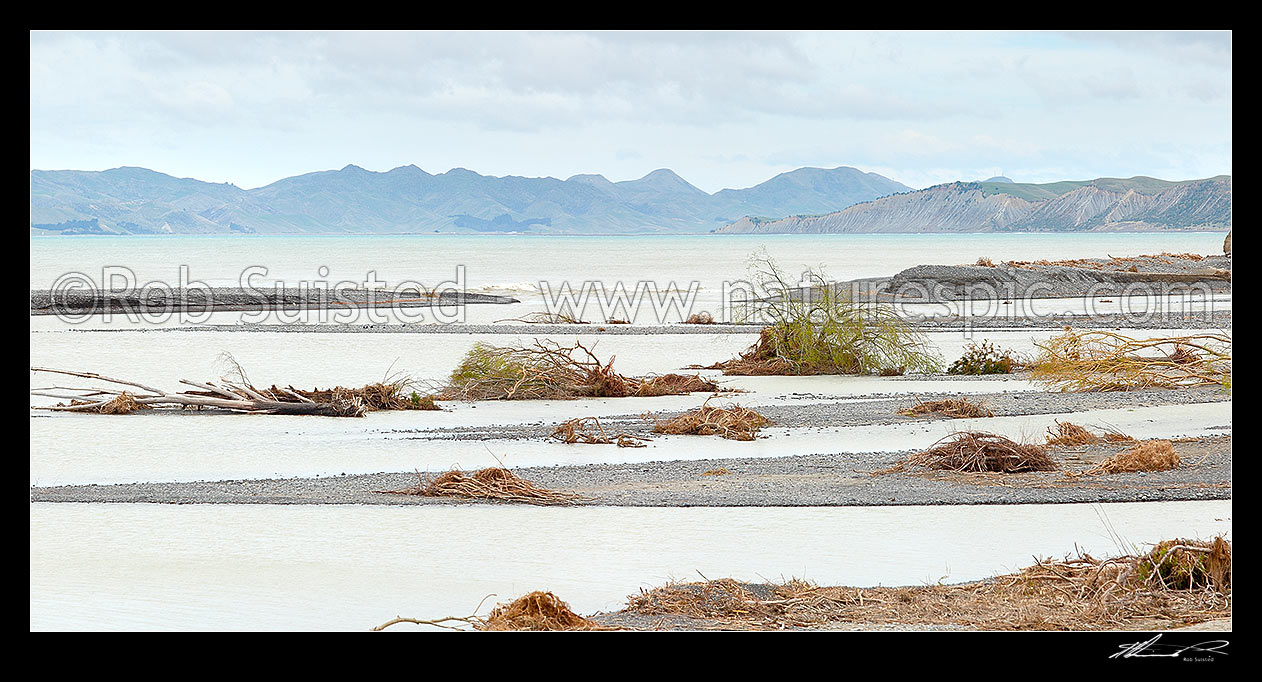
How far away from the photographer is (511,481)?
8414 mm

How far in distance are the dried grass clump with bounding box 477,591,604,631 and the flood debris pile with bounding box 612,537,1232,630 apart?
251 millimetres

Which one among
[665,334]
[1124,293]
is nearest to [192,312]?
[665,334]

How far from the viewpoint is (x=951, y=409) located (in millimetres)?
12539

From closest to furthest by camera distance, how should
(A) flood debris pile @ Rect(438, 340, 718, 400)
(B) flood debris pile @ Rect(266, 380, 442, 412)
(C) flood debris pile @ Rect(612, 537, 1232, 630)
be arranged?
(C) flood debris pile @ Rect(612, 537, 1232, 630) < (B) flood debris pile @ Rect(266, 380, 442, 412) < (A) flood debris pile @ Rect(438, 340, 718, 400)

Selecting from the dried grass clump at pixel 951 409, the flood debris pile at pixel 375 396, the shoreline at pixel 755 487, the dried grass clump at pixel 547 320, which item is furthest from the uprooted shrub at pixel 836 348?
the dried grass clump at pixel 547 320

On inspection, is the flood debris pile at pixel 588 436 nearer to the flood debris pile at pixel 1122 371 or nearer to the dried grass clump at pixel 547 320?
the flood debris pile at pixel 1122 371

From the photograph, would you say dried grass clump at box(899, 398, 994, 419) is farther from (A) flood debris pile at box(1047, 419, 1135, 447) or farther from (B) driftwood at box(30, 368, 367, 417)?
(B) driftwood at box(30, 368, 367, 417)

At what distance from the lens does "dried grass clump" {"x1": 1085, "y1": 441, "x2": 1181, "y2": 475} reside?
30.0 feet

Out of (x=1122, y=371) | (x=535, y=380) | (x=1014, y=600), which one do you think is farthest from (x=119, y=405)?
(x=1122, y=371)

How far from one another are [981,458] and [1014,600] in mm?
3540

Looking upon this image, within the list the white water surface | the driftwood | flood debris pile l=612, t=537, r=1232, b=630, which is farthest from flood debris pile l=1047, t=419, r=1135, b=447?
the driftwood

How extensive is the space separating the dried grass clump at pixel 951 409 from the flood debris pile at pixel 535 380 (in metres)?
2.80

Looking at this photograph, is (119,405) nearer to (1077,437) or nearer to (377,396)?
(377,396)
